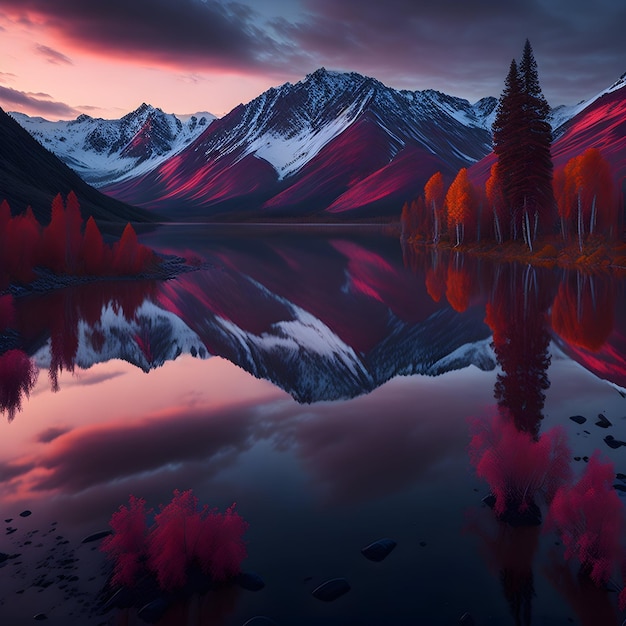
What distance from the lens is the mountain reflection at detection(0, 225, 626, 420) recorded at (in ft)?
82.1

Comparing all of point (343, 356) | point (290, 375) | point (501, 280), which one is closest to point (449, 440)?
point (290, 375)

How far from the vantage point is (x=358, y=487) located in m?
13.9

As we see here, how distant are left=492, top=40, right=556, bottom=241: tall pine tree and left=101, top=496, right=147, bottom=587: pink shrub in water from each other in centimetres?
6430

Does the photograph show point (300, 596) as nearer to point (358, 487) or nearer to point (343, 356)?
point (358, 487)

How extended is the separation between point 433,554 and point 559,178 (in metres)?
71.9

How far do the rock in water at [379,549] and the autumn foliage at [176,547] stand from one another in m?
2.57

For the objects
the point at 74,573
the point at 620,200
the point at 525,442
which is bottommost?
the point at 74,573

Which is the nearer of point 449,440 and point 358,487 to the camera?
point 358,487

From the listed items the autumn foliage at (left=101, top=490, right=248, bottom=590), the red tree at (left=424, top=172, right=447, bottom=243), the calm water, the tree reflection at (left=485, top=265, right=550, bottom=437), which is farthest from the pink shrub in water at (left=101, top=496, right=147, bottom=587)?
the red tree at (left=424, top=172, right=447, bottom=243)

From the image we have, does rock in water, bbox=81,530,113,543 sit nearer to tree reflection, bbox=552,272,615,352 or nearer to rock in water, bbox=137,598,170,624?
rock in water, bbox=137,598,170,624

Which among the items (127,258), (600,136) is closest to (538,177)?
(127,258)

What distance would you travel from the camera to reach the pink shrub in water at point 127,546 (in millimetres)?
9938

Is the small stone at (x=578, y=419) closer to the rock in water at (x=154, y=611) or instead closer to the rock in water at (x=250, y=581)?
the rock in water at (x=250, y=581)

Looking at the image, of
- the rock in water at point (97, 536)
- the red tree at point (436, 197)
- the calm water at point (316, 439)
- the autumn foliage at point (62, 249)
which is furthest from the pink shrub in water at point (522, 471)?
the red tree at point (436, 197)
